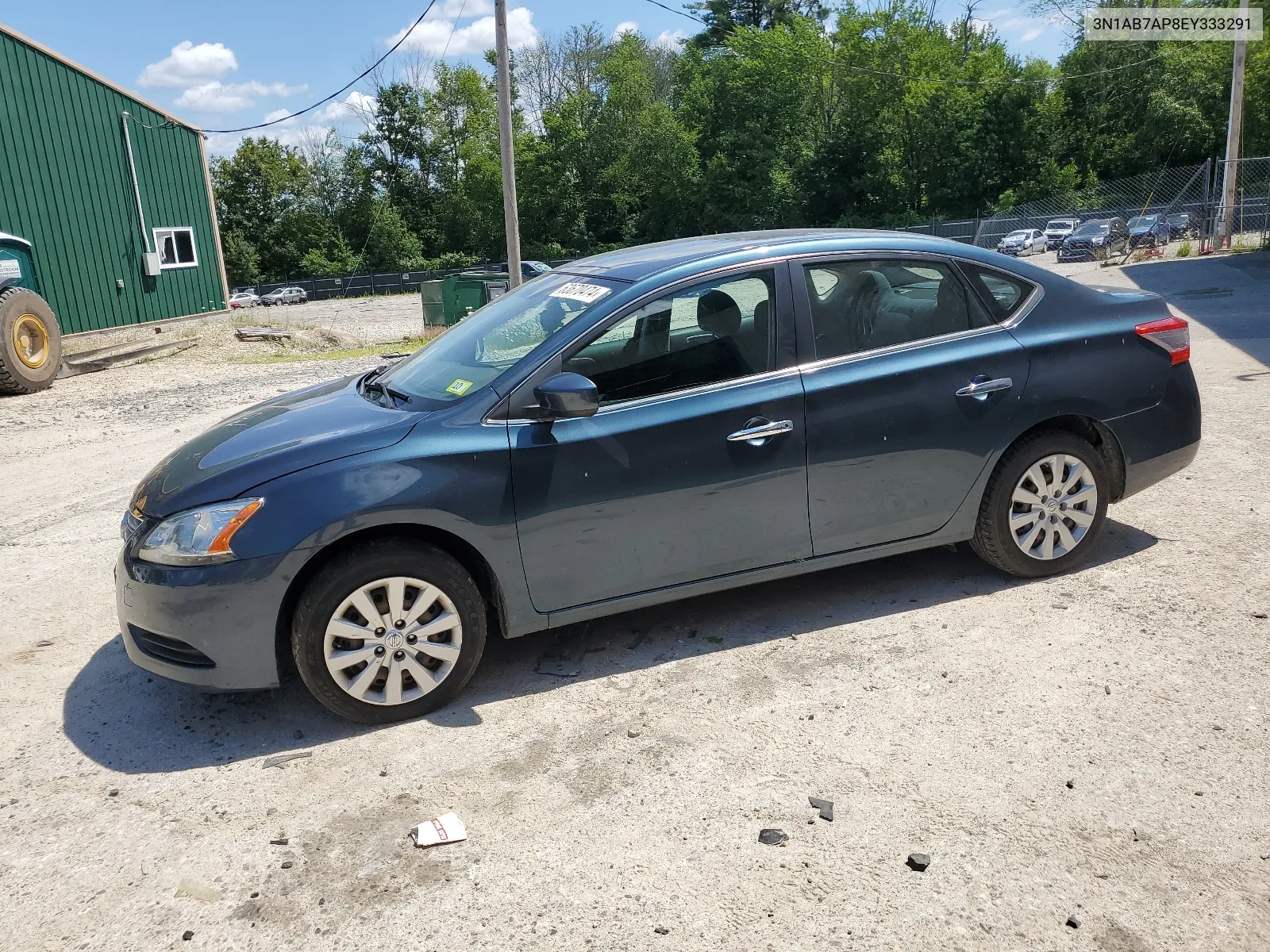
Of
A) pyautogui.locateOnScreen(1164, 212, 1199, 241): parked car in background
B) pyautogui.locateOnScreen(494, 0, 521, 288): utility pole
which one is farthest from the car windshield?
pyautogui.locateOnScreen(1164, 212, 1199, 241): parked car in background

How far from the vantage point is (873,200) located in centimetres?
5484

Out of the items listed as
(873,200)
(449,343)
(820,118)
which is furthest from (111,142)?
(820,118)

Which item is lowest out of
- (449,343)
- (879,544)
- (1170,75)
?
(879,544)

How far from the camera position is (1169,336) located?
16.3ft

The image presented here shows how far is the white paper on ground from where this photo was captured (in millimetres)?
3143

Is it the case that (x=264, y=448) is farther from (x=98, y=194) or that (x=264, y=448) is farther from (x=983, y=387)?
(x=98, y=194)

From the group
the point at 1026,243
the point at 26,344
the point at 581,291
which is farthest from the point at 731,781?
the point at 1026,243

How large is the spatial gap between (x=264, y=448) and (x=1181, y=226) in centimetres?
2787

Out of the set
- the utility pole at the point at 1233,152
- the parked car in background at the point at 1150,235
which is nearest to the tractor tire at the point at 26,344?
the parked car in background at the point at 1150,235

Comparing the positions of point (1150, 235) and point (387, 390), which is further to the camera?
point (1150, 235)

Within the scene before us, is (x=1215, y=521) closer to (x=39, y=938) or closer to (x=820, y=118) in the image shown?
(x=39, y=938)

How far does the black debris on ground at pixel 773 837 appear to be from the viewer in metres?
3.04

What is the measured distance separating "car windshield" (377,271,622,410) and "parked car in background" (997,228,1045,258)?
3331 centimetres

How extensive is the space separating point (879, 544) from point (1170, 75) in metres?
53.9
